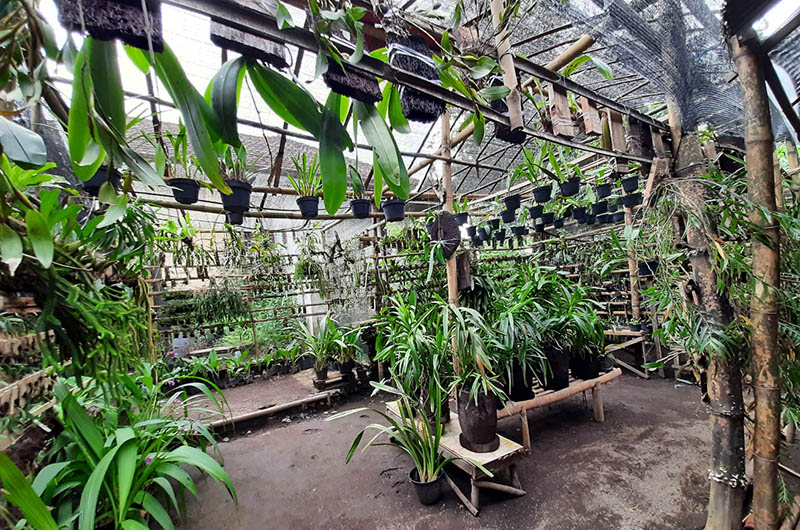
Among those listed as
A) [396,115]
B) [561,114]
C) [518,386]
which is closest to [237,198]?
[396,115]

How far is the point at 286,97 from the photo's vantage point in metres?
0.53

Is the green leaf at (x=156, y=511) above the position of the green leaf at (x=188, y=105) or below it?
below

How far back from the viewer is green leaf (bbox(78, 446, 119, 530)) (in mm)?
1089

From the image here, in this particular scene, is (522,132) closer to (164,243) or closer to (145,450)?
(145,450)

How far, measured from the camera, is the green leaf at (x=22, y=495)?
41 cm

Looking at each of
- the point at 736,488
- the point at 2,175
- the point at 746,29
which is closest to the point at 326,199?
the point at 2,175

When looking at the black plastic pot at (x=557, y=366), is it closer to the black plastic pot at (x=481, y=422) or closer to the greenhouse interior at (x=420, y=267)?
the greenhouse interior at (x=420, y=267)

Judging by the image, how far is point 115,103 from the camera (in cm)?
45

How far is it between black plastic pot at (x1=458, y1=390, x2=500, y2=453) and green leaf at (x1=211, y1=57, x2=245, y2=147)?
160 centimetres

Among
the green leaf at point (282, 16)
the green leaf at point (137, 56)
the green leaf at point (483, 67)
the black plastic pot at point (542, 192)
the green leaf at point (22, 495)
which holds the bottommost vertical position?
the green leaf at point (22, 495)

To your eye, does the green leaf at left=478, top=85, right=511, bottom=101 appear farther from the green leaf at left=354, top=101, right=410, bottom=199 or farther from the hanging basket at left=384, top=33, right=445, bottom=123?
the green leaf at left=354, top=101, right=410, bottom=199

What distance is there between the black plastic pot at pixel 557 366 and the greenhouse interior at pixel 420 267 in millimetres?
19

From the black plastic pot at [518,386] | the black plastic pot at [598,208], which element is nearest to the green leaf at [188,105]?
the black plastic pot at [518,386]

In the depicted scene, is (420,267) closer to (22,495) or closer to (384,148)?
(384,148)
